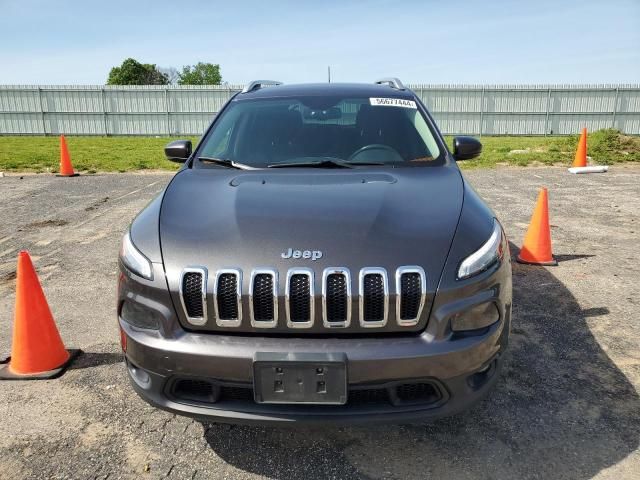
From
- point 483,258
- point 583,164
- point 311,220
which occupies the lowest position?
point 583,164

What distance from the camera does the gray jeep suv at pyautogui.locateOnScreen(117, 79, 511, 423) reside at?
1.97 m

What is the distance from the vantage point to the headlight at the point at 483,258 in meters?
2.13

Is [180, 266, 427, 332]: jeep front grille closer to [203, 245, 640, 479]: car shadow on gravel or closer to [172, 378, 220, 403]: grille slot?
[172, 378, 220, 403]: grille slot

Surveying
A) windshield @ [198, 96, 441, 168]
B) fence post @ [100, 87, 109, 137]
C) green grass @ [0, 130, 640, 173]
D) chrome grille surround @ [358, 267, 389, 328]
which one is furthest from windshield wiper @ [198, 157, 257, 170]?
fence post @ [100, 87, 109, 137]

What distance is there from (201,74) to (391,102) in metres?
87.1

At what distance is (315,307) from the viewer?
198 centimetres

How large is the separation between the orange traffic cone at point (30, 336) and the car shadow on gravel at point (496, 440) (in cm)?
129

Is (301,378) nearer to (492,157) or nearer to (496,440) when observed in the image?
(496,440)

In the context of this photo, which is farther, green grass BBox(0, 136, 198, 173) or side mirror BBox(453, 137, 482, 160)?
green grass BBox(0, 136, 198, 173)

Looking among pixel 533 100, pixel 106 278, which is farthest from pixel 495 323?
pixel 533 100

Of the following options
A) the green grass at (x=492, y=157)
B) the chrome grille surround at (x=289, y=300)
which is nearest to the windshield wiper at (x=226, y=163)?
the chrome grille surround at (x=289, y=300)

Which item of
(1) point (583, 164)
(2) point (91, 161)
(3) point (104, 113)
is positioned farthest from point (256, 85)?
Result: (3) point (104, 113)

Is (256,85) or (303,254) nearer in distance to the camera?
(303,254)

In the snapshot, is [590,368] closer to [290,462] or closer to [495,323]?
[495,323]
